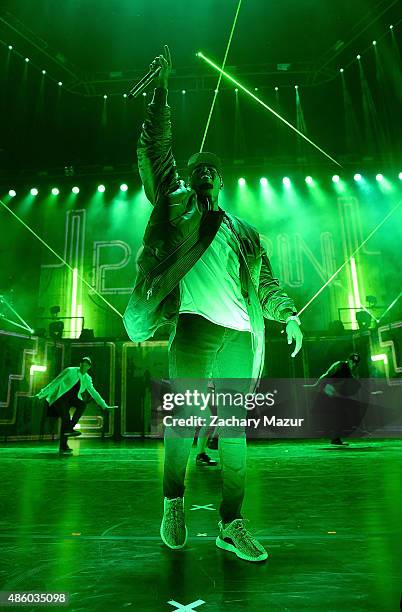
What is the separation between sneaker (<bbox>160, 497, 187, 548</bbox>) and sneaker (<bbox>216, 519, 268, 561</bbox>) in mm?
160

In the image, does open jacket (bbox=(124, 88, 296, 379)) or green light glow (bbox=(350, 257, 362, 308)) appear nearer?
open jacket (bbox=(124, 88, 296, 379))

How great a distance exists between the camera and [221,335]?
2.06 metres

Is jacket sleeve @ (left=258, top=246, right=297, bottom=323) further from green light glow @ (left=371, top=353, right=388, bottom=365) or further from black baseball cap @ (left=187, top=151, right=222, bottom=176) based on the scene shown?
green light glow @ (left=371, top=353, right=388, bottom=365)

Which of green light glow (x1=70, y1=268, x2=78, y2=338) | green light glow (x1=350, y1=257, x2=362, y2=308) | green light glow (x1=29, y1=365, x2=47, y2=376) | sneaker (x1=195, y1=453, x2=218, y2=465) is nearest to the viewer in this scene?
sneaker (x1=195, y1=453, x2=218, y2=465)

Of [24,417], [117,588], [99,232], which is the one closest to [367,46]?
[99,232]

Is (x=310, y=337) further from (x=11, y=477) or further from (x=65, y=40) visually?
(x=65, y=40)

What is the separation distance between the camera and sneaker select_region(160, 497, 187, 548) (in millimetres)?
1955

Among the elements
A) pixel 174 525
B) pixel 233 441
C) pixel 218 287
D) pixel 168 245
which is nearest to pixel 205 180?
pixel 168 245

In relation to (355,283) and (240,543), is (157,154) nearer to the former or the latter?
(240,543)

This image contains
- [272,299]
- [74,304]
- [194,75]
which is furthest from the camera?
[74,304]

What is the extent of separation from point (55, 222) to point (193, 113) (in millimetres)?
5779

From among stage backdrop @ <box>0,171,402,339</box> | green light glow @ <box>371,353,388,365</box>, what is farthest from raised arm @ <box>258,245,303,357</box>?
stage backdrop @ <box>0,171,402,339</box>

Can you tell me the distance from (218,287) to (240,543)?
1.06 meters

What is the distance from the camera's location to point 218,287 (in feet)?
6.89
